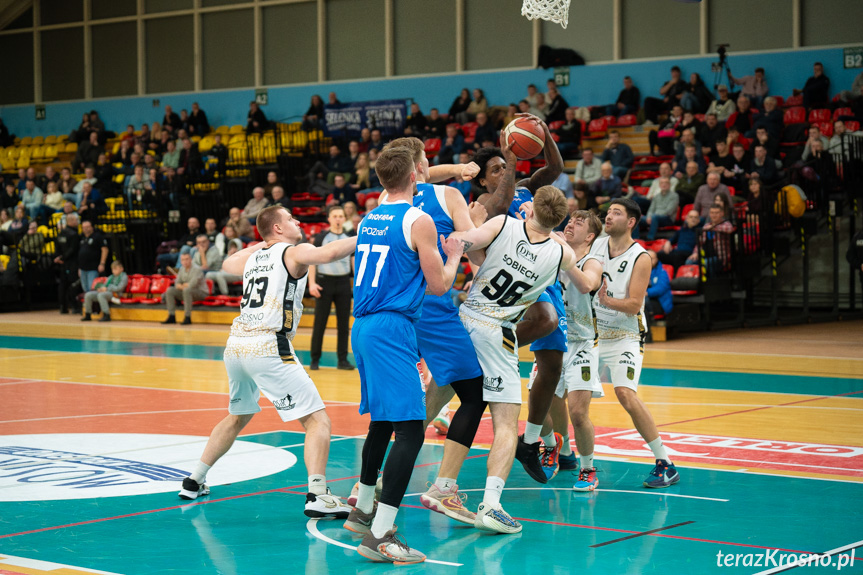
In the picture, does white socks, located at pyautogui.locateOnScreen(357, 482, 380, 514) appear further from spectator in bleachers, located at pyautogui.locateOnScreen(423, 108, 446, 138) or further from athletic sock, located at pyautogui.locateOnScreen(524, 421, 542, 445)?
spectator in bleachers, located at pyautogui.locateOnScreen(423, 108, 446, 138)

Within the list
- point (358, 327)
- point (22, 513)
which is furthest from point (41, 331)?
point (358, 327)

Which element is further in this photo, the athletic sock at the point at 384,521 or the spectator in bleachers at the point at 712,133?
the spectator in bleachers at the point at 712,133

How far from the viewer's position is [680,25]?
2325 centimetres

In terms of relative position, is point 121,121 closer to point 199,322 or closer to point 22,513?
point 199,322

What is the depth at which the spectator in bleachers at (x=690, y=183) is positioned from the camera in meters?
18.6

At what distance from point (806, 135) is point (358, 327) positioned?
16.3 metres

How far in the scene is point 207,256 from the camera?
21.5 metres

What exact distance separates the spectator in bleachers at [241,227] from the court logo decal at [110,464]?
13.0 m

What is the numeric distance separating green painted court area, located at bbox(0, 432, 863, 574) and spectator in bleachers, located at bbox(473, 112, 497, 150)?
15557 millimetres

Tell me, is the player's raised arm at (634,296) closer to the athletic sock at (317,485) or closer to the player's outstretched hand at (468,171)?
the player's outstretched hand at (468,171)

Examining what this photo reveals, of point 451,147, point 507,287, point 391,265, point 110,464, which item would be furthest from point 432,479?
point 451,147

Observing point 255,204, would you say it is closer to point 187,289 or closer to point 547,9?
point 187,289

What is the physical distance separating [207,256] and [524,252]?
1631cm

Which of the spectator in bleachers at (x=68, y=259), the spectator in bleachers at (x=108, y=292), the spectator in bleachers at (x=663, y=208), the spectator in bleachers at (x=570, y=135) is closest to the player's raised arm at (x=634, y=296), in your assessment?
the spectator in bleachers at (x=663, y=208)
